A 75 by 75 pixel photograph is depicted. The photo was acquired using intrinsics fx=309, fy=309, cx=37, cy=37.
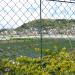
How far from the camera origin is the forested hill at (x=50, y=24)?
13.1ft

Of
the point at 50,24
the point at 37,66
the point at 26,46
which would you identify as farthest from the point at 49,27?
the point at 37,66

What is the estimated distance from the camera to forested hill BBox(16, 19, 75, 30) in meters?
3.99

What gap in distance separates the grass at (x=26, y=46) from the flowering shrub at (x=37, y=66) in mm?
126

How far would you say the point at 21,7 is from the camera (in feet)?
13.6

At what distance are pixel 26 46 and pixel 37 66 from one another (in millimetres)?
322

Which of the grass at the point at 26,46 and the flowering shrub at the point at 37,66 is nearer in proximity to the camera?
the flowering shrub at the point at 37,66

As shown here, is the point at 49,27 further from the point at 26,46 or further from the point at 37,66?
the point at 37,66

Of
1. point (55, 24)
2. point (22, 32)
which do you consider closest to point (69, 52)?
point (55, 24)

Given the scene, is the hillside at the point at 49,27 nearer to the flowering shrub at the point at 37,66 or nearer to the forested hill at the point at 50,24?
the forested hill at the point at 50,24

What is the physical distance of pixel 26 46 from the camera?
4102 mm

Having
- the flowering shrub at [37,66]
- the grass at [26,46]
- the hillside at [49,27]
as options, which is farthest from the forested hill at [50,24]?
the flowering shrub at [37,66]

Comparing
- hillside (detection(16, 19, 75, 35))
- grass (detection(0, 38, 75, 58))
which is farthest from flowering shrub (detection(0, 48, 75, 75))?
hillside (detection(16, 19, 75, 35))

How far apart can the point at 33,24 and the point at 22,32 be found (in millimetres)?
179

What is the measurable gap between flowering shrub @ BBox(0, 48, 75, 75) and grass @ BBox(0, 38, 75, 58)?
13cm
